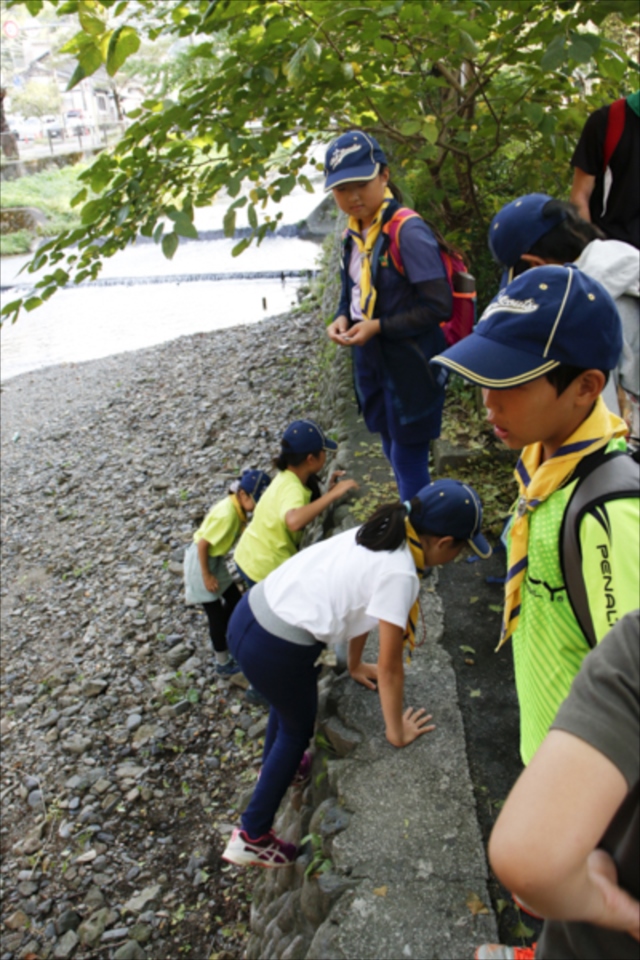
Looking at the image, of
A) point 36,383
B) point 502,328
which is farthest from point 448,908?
point 36,383

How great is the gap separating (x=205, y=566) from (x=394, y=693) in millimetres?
1983

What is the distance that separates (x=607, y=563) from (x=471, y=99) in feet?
13.5

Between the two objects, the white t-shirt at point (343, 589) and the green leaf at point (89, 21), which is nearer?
the white t-shirt at point (343, 589)

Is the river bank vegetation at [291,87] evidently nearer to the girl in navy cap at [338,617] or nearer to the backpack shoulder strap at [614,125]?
the backpack shoulder strap at [614,125]

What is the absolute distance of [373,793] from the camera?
104 inches

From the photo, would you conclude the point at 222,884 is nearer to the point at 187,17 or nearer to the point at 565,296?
the point at 565,296

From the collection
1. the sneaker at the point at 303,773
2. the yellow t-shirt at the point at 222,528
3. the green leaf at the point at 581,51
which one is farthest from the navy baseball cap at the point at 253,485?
the green leaf at the point at 581,51

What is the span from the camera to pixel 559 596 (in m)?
1.50

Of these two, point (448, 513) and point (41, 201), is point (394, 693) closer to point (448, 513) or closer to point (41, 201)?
point (448, 513)

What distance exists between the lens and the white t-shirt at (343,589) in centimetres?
254

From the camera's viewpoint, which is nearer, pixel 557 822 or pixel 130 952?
pixel 557 822

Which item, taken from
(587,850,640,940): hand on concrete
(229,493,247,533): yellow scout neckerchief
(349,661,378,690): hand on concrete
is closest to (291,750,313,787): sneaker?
(349,661,378,690): hand on concrete

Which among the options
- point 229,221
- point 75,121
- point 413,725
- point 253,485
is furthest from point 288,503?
point 75,121

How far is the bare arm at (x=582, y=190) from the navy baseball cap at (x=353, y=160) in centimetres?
86
